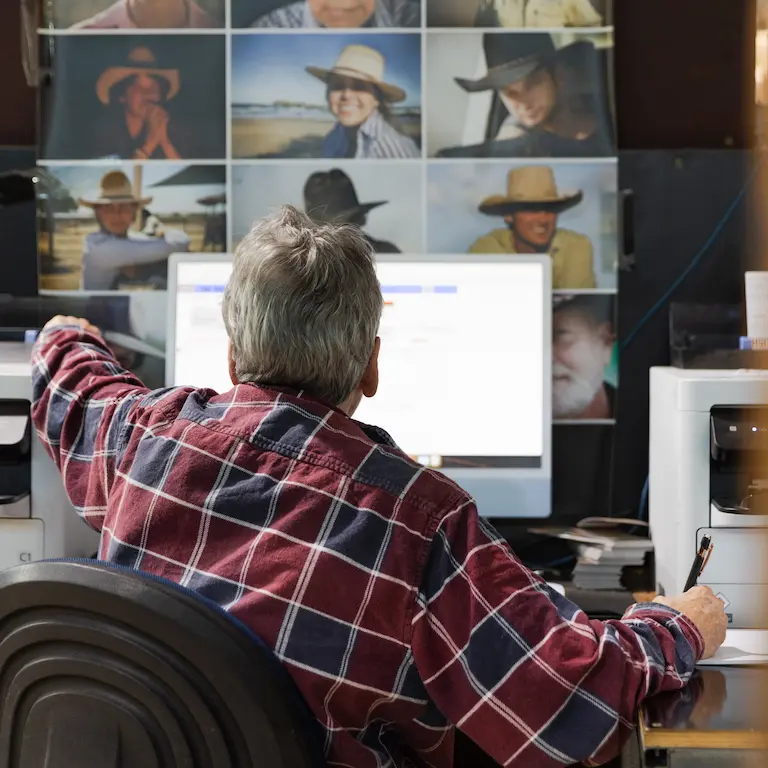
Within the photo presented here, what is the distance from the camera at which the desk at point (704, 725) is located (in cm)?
106

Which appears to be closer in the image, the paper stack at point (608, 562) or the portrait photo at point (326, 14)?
the paper stack at point (608, 562)

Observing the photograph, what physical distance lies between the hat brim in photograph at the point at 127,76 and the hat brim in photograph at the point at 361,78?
30 cm

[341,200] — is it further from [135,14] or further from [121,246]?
[135,14]

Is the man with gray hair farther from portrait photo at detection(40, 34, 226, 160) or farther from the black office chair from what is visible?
portrait photo at detection(40, 34, 226, 160)

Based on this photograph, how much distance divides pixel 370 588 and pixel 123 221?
4.63 ft

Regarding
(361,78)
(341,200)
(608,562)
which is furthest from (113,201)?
(608,562)

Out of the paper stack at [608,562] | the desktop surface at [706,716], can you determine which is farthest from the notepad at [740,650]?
the paper stack at [608,562]

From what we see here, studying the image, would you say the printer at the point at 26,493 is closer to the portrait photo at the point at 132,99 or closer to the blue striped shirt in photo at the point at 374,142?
the portrait photo at the point at 132,99

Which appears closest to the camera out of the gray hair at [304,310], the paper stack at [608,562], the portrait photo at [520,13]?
the gray hair at [304,310]

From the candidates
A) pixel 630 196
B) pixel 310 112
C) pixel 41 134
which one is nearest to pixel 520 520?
pixel 630 196

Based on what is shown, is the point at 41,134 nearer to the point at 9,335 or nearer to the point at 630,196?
the point at 9,335

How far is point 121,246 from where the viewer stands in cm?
216

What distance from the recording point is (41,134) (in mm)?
2135

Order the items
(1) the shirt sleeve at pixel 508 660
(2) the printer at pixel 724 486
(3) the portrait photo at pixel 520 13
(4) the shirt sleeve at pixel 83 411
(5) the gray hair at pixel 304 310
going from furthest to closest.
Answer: (3) the portrait photo at pixel 520 13 → (2) the printer at pixel 724 486 → (4) the shirt sleeve at pixel 83 411 → (5) the gray hair at pixel 304 310 → (1) the shirt sleeve at pixel 508 660
